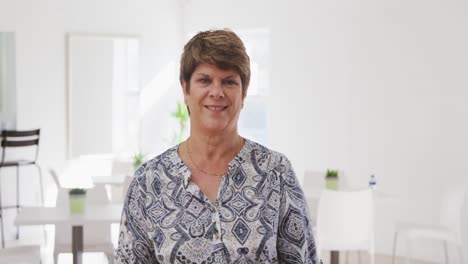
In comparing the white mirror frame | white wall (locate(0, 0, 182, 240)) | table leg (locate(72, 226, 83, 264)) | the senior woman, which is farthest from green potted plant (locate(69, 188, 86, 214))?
the white mirror frame

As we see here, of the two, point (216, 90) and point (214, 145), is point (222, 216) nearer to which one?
point (214, 145)

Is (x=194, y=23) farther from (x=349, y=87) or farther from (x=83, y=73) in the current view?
(x=349, y=87)

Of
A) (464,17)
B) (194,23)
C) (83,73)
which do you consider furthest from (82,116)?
(464,17)

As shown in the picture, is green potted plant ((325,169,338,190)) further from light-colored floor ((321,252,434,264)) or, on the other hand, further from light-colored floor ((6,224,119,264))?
light-colored floor ((6,224,119,264))

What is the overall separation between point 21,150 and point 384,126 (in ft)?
11.9

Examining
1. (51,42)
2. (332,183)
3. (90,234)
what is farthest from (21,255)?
(51,42)

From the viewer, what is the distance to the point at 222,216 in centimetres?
209

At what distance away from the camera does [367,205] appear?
225 inches

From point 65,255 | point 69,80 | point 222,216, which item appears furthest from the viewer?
point 69,80

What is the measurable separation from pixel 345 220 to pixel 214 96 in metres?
3.76

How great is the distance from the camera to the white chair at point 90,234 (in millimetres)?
5711

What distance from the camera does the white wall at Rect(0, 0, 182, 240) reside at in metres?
8.63

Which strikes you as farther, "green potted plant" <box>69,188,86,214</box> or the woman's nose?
"green potted plant" <box>69,188,86,214</box>

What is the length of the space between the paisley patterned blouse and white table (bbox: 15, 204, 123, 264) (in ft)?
9.34
